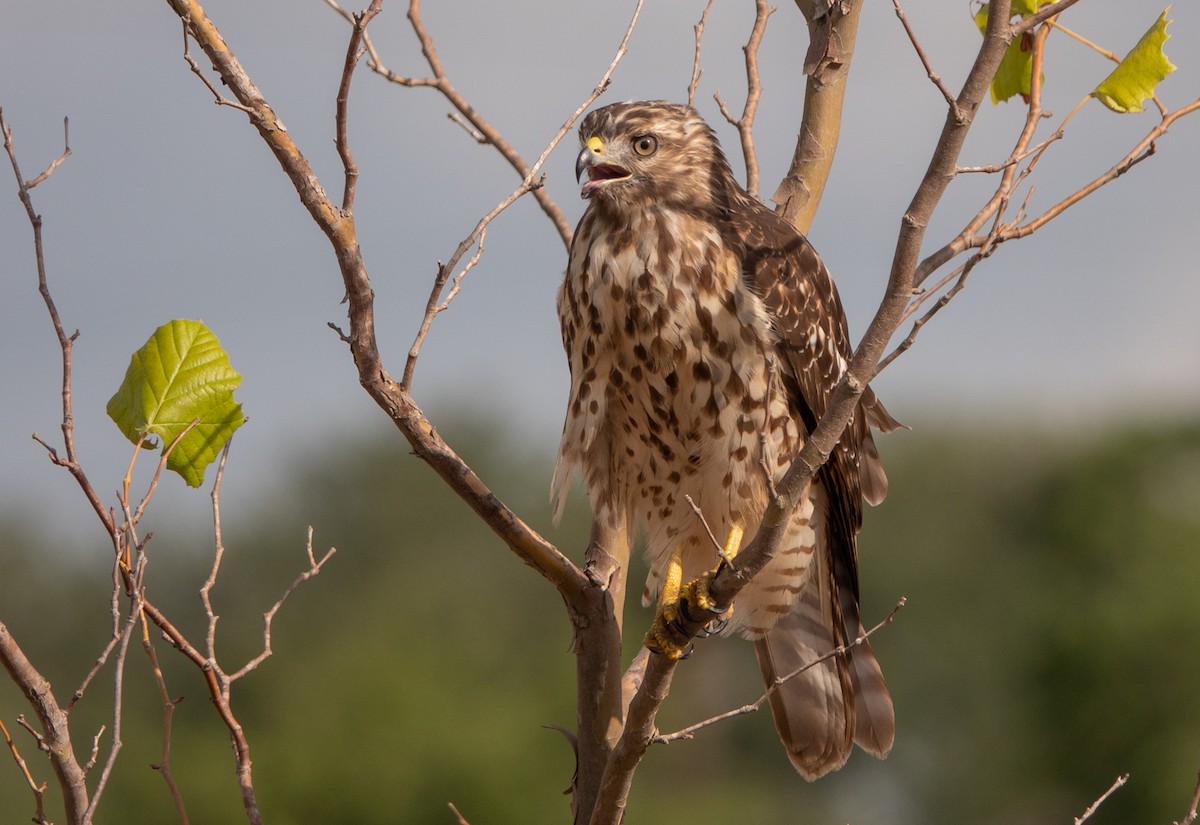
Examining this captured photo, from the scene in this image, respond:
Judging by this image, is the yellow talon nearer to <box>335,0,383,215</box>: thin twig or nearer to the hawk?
the hawk

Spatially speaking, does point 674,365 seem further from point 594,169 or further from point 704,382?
point 594,169

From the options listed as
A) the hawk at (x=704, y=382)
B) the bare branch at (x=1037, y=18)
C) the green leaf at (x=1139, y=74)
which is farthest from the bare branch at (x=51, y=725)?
the green leaf at (x=1139, y=74)

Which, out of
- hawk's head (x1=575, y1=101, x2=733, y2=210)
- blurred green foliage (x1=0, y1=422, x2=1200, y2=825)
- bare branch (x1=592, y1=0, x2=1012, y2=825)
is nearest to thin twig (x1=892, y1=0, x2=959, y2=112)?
bare branch (x1=592, y1=0, x2=1012, y2=825)

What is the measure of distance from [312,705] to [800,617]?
2472 cm

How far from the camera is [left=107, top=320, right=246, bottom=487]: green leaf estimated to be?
9.37 feet

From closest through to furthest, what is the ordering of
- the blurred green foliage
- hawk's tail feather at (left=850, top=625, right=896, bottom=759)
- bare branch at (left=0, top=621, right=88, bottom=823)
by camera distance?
bare branch at (left=0, top=621, right=88, bottom=823), hawk's tail feather at (left=850, top=625, right=896, bottom=759), the blurred green foliage

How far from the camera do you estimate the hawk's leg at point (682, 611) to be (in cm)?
355

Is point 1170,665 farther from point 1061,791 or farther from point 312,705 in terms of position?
point 312,705

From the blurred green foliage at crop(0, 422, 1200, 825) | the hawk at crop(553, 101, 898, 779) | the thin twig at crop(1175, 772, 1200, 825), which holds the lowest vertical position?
the thin twig at crop(1175, 772, 1200, 825)

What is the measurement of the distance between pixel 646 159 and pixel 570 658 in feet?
92.1

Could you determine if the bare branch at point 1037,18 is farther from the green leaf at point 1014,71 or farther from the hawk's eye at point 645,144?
the hawk's eye at point 645,144

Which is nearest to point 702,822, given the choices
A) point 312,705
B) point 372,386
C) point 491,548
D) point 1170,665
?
point 312,705

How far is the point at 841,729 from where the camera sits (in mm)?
4520

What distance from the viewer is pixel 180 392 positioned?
287cm
